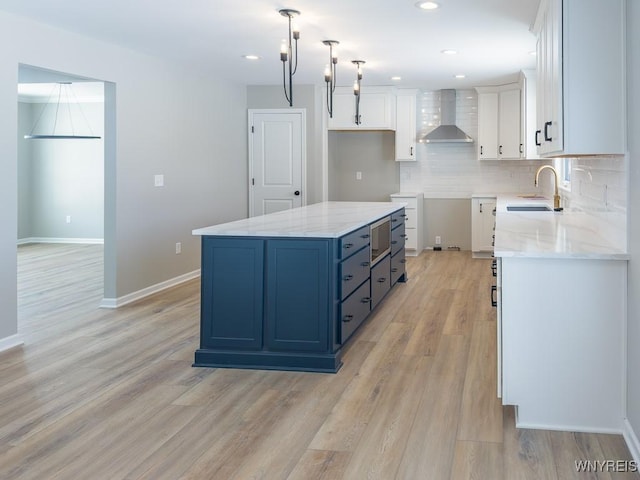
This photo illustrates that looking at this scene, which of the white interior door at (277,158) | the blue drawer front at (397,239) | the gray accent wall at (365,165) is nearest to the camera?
the blue drawer front at (397,239)

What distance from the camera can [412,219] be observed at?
8.95 meters

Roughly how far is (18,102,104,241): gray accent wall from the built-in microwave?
652cm

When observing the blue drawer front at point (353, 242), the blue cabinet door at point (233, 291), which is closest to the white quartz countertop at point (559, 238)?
the blue drawer front at point (353, 242)

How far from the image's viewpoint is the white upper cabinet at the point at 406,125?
29.9 ft

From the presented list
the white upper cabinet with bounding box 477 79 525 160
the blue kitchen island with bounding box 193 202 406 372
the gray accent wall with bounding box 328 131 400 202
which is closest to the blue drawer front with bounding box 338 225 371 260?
the blue kitchen island with bounding box 193 202 406 372

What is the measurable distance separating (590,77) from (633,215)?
68 cm

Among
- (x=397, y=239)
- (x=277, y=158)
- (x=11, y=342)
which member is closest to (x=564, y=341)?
(x=11, y=342)

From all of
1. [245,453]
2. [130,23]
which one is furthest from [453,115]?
[245,453]

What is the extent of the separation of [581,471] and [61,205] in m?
10.3

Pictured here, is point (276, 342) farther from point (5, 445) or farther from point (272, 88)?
point (272, 88)

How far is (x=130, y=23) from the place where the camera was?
513 centimetres

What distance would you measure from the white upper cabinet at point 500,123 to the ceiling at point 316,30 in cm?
115

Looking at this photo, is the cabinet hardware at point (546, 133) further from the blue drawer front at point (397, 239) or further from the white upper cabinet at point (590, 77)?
the blue drawer front at point (397, 239)

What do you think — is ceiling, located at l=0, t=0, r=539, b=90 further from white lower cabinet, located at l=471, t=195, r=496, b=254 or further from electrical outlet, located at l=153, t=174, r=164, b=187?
white lower cabinet, located at l=471, t=195, r=496, b=254
